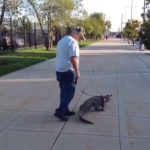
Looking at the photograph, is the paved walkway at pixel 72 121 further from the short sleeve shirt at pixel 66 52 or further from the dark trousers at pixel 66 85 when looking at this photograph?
the short sleeve shirt at pixel 66 52

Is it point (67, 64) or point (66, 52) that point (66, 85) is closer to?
point (67, 64)

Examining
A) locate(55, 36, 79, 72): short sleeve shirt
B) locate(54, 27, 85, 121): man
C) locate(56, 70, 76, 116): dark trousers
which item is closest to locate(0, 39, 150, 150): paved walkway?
locate(56, 70, 76, 116): dark trousers

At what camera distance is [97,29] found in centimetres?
10450

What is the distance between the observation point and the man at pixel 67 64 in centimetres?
793

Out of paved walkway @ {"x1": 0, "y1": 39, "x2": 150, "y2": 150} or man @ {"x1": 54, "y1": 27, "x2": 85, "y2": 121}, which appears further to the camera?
man @ {"x1": 54, "y1": 27, "x2": 85, "y2": 121}

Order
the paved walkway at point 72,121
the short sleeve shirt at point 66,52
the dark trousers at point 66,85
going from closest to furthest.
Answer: the paved walkway at point 72,121
the short sleeve shirt at point 66,52
the dark trousers at point 66,85

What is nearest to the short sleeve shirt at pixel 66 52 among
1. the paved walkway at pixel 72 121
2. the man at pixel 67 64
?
the man at pixel 67 64

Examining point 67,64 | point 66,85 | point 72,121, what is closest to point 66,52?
point 67,64

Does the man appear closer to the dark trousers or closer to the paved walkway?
the dark trousers

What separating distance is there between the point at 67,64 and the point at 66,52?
8.7 inches

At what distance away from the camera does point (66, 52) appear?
7.99 m

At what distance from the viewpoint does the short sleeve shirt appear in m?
7.93

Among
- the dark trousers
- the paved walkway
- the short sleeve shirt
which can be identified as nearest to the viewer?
the paved walkway

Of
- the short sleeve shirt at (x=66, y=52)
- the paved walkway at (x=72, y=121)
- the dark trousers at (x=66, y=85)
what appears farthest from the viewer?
the dark trousers at (x=66, y=85)
